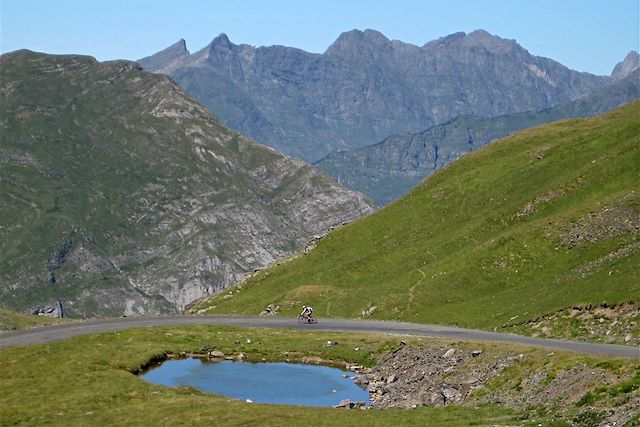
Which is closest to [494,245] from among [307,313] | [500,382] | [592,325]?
[307,313]

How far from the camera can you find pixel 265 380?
79.6 m

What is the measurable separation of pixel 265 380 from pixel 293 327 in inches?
1152

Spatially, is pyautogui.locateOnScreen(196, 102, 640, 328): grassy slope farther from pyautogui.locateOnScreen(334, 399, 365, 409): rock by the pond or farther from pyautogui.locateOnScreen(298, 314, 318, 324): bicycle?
pyautogui.locateOnScreen(334, 399, 365, 409): rock by the pond

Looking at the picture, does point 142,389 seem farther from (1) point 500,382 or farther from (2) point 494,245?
(2) point 494,245

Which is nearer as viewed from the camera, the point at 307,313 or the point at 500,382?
the point at 500,382

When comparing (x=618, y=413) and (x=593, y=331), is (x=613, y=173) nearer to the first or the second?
(x=593, y=331)

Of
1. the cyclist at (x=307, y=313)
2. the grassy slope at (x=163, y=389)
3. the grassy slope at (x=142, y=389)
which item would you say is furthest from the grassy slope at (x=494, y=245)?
the grassy slope at (x=163, y=389)

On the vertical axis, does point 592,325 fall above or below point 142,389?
below

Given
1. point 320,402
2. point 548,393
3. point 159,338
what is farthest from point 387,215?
point 548,393

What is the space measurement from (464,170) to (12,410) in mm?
121891

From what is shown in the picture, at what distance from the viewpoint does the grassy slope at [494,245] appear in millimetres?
107688

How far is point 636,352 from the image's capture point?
65562mm

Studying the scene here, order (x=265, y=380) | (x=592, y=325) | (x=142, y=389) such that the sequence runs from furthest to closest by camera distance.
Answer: (x=592, y=325) → (x=265, y=380) → (x=142, y=389)

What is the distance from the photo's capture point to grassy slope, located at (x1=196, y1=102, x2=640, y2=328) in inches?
4240
